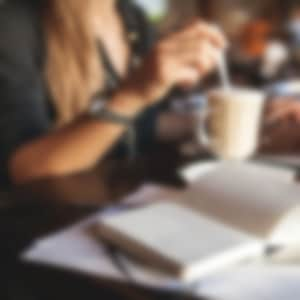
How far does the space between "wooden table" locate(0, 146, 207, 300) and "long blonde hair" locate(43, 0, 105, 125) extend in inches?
12.0

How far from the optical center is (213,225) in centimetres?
53

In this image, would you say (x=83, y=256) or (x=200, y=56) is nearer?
(x=83, y=256)

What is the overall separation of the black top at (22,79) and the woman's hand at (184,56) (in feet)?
0.61

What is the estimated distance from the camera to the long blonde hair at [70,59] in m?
1.13

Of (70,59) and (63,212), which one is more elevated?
(70,59)

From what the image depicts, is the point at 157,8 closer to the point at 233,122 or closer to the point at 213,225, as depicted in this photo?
the point at 233,122

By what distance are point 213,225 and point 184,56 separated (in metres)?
0.34

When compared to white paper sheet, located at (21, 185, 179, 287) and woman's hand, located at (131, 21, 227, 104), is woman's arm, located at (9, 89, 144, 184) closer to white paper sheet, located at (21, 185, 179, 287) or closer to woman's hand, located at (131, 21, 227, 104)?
woman's hand, located at (131, 21, 227, 104)

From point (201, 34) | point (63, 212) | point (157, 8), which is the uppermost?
point (157, 8)

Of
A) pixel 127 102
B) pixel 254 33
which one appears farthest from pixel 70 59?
pixel 254 33

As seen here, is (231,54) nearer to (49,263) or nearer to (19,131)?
(19,131)

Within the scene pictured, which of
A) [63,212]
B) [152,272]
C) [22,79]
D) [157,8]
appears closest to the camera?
[152,272]

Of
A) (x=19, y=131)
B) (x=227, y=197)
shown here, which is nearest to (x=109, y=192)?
(x=227, y=197)

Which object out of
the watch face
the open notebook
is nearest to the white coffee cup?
the open notebook
